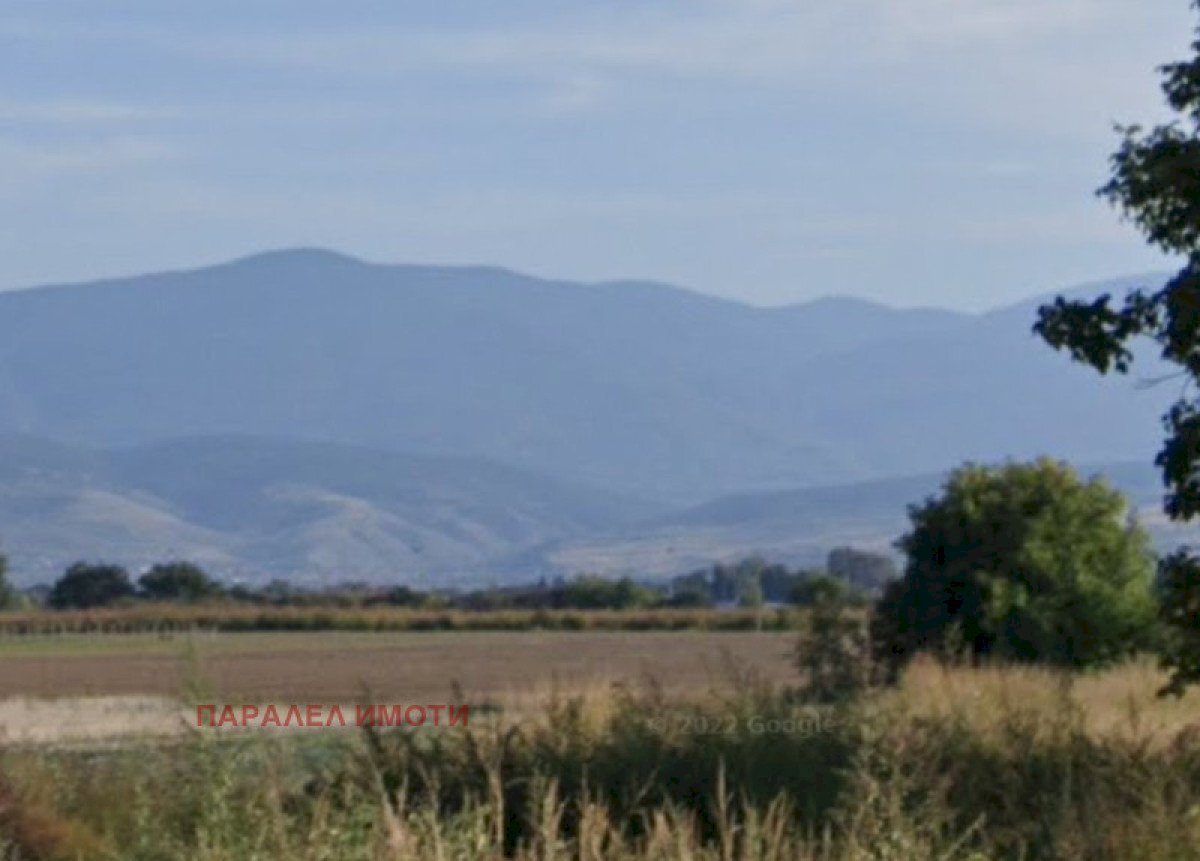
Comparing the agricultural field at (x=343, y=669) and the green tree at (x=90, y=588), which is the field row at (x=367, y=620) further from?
the green tree at (x=90, y=588)

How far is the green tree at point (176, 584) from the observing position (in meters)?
121

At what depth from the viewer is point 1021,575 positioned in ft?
131

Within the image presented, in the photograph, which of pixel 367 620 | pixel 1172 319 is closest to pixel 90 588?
pixel 367 620

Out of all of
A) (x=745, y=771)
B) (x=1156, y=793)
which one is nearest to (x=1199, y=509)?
(x=745, y=771)

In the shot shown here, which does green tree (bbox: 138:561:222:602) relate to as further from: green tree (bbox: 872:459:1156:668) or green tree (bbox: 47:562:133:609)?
green tree (bbox: 872:459:1156:668)

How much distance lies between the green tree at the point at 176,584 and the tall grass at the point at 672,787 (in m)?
93.9

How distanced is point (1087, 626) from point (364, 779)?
22.5 meters

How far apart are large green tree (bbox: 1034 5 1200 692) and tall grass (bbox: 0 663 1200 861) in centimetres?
106

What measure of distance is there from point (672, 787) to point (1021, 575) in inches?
758

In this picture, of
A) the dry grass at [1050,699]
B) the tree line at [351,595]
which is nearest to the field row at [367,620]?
the tree line at [351,595]

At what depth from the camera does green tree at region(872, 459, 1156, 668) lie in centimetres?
3975

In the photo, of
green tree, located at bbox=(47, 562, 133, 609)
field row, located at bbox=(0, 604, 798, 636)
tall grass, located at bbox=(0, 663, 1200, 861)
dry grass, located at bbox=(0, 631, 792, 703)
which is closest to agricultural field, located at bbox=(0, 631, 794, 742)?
dry grass, located at bbox=(0, 631, 792, 703)

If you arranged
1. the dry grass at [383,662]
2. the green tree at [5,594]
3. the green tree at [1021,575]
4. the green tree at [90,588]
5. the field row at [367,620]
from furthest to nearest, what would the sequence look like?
the green tree at [90,588]
the green tree at [5,594]
the field row at [367,620]
the dry grass at [383,662]
the green tree at [1021,575]

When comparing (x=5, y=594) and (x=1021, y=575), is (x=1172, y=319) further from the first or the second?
(x=5, y=594)
